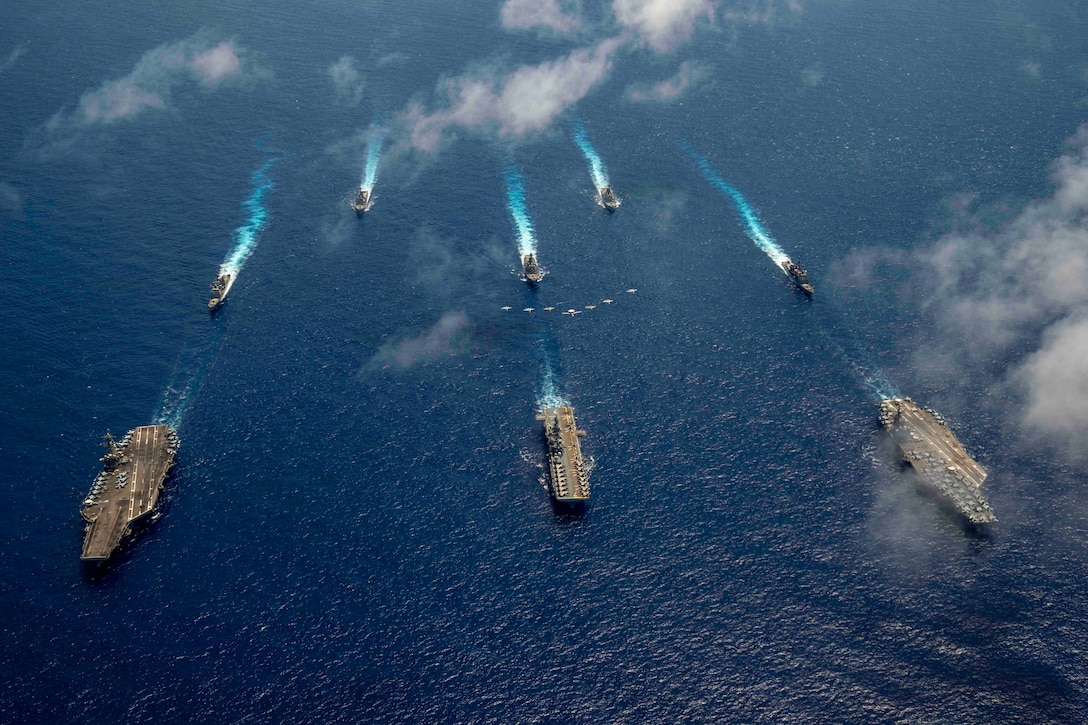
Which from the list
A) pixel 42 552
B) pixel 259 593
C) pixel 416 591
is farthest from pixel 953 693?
pixel 42 552

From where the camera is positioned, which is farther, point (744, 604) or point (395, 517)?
point (395, 517)

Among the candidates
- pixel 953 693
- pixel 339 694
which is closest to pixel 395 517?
pixel 339 694

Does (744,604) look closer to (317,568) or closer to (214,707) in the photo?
(317,568)

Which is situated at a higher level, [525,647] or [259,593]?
[259,593]

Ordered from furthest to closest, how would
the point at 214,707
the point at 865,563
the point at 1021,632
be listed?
the point at 865,563 < the point at 1021,632 < the point at 214,707

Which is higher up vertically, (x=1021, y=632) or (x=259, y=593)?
(x=259, y=593)

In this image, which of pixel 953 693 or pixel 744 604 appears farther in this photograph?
pixel 744 604

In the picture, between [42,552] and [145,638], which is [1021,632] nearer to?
[145,638]

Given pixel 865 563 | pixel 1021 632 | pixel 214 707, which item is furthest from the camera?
pixel 865 563

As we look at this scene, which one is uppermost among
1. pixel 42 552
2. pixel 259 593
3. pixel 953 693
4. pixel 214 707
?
pixel 42 552
